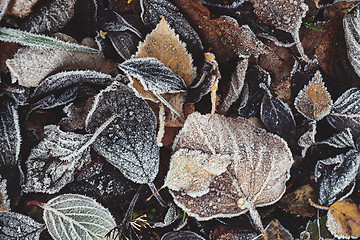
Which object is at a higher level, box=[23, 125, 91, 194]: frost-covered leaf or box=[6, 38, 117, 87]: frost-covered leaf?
box=[6, 38, 117, 87]: frost-covered leaf

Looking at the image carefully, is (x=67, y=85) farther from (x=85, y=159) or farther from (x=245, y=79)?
(x=245, y=79)

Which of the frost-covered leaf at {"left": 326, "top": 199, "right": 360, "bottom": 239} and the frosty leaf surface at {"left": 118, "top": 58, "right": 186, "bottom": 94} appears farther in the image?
the frost-covered leaf at {"left": 326, "top": 199, "right": 360, "bottom": 239}

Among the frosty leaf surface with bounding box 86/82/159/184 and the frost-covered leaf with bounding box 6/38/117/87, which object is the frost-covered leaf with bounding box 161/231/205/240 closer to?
the frosty leaf surface with bounding box 86/82/159/184

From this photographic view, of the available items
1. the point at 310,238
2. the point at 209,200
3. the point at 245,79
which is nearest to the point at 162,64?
the point at 245,79

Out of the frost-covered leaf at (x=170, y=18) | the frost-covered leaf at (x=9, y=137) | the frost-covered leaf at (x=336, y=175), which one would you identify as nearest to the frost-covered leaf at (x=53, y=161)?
the frost-covered leaf at (x=9, y=137)

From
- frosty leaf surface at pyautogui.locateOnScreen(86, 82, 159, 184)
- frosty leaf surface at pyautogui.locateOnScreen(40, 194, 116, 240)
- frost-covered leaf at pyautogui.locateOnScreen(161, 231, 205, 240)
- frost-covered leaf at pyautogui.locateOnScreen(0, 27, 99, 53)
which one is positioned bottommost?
frosty leaf surface at pyautogui.locateOnScreen(40, 194, 116, 240)

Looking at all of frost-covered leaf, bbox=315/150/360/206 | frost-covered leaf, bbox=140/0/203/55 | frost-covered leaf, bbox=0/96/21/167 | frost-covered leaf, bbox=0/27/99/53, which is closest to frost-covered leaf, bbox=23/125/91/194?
frost-covered leaf, bbox=0/96/21/167
